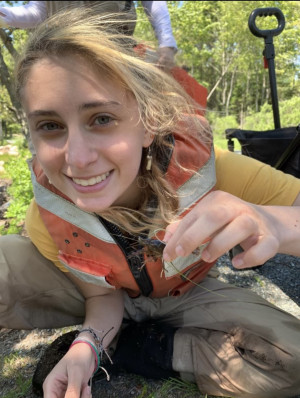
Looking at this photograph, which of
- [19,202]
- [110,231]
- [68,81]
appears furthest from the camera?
[19,202]

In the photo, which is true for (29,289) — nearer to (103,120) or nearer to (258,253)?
(103,120)

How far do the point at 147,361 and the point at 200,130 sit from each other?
127cm

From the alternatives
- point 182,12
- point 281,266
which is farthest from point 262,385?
point 182,12

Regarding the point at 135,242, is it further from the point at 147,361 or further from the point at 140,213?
the point at 147,361

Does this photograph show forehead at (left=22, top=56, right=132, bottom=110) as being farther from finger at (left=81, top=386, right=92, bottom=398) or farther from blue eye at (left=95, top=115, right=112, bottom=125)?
finger at (left=81, top=386, right=92, bottom=398)

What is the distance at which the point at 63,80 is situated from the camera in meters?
1.33

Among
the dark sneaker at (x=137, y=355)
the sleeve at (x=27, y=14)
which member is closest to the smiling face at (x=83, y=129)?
the dark sneaker at (x=137, y=355)

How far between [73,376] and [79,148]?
97cm

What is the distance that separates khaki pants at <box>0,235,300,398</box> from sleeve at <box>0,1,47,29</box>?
1.63 meters

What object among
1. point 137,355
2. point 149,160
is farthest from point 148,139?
point 137,355

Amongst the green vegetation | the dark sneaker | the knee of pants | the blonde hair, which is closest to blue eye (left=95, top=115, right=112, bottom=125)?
the blonde hair

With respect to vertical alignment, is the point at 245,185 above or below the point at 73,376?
above

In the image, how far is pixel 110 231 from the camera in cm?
176

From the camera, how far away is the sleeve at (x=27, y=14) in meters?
2.63
